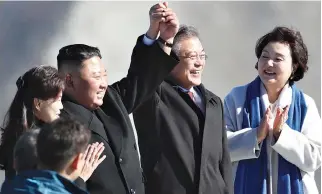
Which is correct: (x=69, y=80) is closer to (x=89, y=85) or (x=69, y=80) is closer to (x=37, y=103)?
(x=89, y=85)

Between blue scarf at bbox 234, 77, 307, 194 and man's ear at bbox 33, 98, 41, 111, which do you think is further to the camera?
blue scarf at bbox 234, 77, 307, 194

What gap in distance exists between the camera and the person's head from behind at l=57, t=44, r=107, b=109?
388 cm

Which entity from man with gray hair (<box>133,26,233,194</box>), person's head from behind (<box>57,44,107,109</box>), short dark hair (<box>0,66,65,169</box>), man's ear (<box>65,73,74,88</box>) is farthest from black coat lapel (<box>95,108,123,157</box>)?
man with gray hair (<box>133,26,233,194</box>)

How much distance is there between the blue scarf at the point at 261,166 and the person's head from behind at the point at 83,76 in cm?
126

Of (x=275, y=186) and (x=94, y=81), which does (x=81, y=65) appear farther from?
(x=275, y=186)

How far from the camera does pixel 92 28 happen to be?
6.13 meters

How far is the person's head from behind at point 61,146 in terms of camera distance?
125 inches

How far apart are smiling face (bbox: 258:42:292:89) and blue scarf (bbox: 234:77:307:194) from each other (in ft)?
0.41

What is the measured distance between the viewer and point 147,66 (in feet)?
13.4

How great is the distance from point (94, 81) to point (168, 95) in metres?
0.56

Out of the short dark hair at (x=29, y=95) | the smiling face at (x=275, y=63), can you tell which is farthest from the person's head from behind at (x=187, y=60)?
the short dark hair at (x=29, y=95)

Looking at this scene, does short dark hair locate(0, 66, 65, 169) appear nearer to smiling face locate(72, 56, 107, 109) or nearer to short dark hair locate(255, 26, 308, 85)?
smiling face locate(72, 56, 107, 109)

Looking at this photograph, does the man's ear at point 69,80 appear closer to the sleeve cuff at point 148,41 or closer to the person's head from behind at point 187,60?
the sleeve cuff at point 148,41

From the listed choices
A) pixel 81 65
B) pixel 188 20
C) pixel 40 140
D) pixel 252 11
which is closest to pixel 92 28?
pixel 188 20
